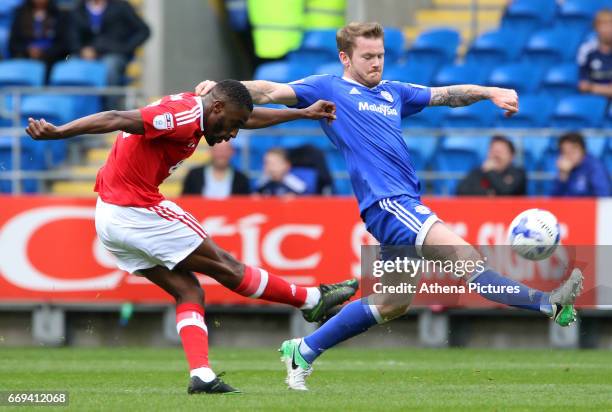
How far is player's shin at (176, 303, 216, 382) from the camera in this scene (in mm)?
8758

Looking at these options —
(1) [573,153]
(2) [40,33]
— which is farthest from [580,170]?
(2) [40,33]

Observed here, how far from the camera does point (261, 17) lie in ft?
63.8

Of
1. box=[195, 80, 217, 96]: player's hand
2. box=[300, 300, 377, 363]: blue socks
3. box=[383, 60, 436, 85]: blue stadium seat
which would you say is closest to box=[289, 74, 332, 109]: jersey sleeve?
box=[195, 80, 217, 96]: player's hand

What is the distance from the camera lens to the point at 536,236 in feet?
31.0

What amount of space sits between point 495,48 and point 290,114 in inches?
371

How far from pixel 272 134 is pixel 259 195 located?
1.90 metres

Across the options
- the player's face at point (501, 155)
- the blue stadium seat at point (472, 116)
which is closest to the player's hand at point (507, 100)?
the player's face at point (501, 155)

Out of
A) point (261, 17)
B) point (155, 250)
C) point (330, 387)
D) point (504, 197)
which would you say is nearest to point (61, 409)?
point (155, 250)

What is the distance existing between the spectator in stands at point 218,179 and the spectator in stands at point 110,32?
132 inches

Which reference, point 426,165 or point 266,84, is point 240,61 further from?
point 266,84

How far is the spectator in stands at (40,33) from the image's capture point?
18062 millimetres

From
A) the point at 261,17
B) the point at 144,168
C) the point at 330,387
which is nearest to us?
the point at 144,168

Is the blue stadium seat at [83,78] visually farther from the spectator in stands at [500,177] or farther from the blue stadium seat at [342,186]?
the spectator in stands at [500,177]

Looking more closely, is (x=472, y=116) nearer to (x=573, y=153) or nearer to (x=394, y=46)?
(x=394, y=46)
